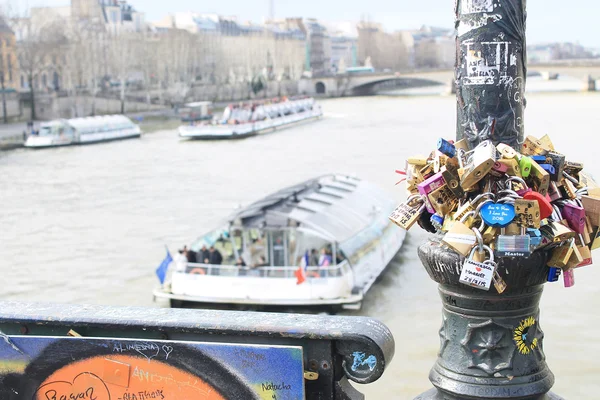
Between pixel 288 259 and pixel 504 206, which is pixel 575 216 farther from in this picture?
pixel 288 259

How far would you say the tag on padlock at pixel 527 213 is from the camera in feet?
7.52

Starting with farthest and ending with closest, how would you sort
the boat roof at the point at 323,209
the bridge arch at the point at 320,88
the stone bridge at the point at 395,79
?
the bridge arch at the point at 320,88, the stone bridge at the point at 395,79, the boat roof at the point at 323,209

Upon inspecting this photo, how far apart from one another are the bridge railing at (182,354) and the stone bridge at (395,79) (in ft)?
196

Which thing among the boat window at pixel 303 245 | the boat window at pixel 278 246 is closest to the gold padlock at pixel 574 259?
the boat window at pixel 303 245

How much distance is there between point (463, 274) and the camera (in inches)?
90.6

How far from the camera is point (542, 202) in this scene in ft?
7.58

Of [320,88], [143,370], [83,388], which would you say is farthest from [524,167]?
[320,88]

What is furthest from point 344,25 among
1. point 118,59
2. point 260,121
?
point 260,121

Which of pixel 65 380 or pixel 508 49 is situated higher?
pixel 508 49

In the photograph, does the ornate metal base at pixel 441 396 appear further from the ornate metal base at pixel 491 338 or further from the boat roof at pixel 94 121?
the boat roof at pixel 94 121

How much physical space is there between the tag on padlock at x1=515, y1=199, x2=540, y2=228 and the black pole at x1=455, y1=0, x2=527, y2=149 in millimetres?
242

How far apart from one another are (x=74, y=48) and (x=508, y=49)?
52.4m

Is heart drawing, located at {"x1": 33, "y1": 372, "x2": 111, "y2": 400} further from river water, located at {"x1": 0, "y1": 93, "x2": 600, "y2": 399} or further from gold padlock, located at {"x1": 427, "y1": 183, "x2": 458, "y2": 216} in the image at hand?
river water, located at {"x1": 0, "y1": 93, "x2": 600, "y2": 399}

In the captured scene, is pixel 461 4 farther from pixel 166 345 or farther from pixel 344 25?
pixel 344 25
